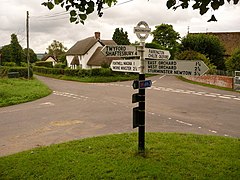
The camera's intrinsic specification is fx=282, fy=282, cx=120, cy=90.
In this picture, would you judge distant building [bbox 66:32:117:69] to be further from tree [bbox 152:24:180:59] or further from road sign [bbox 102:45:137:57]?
road sign [bbox 102:45:137:57]

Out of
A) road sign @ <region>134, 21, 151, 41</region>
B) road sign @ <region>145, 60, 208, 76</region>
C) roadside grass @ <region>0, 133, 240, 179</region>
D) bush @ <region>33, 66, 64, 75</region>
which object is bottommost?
roadside grass @ <region>0, 133, 240, 179</region>

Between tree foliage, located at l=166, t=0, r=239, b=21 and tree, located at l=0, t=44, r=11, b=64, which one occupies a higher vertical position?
tree, located at l=0, t=44, r=11, b=64

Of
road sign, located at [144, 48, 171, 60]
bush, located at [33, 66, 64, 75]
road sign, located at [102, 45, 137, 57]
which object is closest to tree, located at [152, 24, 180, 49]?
bush, located at [33, 66, 64, 75]

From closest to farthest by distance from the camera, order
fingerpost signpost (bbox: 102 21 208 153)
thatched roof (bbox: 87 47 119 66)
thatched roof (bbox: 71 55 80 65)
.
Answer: fingerpost signpost (bbox: 102 21 208 153)
thatched roof (bbox: 87 47 119 66)
thatched roof (bbox: 71 55 80 65)

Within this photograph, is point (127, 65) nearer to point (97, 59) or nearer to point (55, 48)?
point (97, 59)

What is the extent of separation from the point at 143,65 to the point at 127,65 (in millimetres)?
427

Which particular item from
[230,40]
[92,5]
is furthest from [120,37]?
[92,5]

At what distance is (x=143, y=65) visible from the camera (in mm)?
5590

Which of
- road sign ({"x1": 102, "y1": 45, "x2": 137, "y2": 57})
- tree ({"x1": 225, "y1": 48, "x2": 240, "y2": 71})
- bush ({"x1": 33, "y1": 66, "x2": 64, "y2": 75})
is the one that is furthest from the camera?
bush ({"x1": 33, "y1": 66, "x2": 64, "y2": 75})

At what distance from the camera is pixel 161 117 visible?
1226 cm

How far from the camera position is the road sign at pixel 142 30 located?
5602mm

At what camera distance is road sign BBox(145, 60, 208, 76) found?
498 centimetres

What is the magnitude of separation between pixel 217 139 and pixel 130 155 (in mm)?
2894

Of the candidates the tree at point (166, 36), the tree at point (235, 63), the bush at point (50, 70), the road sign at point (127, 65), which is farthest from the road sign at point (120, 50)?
the tree at point (166, 36)
